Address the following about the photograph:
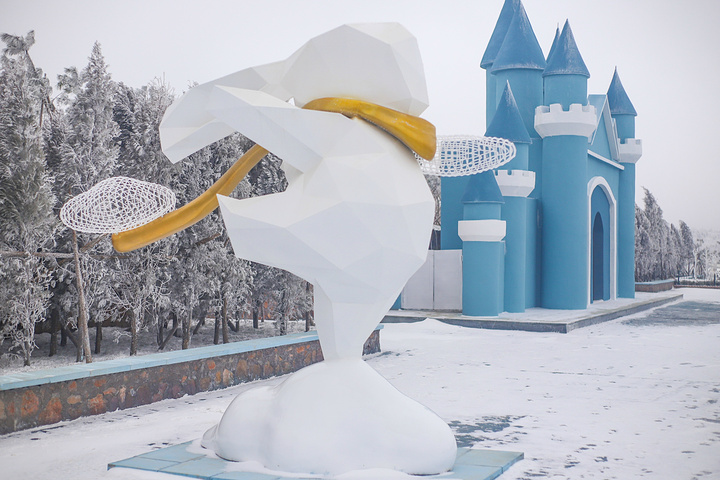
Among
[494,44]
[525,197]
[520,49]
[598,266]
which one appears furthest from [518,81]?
[598,266]

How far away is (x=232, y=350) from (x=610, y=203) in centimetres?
1905

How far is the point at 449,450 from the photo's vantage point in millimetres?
5375

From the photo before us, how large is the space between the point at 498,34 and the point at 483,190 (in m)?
8.61

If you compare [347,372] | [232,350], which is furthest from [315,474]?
[232,350]

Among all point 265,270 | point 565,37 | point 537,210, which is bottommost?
point 265,270

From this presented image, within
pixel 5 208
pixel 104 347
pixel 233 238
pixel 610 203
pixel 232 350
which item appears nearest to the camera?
pixel 233 238

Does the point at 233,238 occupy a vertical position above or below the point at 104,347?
above

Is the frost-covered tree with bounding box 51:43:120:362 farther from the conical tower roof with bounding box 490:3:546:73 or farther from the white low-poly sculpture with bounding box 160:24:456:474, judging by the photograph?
the conical tower roof with bounding box 490:3:546:73

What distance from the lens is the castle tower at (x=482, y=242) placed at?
678 inches

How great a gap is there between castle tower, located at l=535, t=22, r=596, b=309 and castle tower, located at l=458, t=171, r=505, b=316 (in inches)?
127

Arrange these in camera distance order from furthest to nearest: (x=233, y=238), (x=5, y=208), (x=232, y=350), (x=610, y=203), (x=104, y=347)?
1. (x=610, y=203)
2. (x=104, y=347)
3. (x=5, y=208)
4. (x=232, y=350)
5. (x=233, y=238)

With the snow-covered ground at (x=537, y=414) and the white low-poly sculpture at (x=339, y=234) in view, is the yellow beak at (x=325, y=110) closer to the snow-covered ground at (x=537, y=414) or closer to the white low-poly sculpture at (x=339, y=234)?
the white low-poly sculpture at (x=339, y=234)

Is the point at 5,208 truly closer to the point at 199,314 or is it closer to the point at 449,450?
the point at 199,314

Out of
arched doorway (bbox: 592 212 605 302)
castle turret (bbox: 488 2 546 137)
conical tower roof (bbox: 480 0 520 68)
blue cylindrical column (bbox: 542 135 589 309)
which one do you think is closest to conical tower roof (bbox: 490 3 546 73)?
castle turret (bbox: 488 2 546 137)
